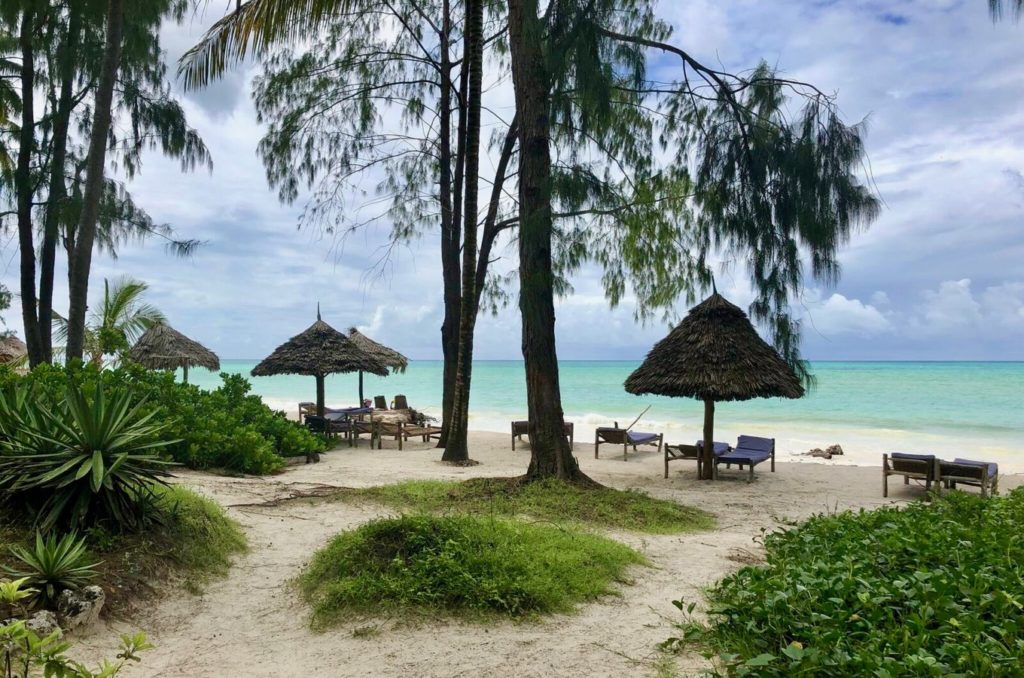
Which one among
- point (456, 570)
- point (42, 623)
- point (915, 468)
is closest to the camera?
point (42, 623)

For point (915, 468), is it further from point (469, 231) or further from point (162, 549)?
point (162, 549)

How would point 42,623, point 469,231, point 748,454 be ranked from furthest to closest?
point 748,454, point 469,231, point 42,623

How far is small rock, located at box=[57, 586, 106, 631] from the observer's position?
3.77m

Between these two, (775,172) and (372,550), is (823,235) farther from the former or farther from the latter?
(372,550)

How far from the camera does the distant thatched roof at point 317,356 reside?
1605cm

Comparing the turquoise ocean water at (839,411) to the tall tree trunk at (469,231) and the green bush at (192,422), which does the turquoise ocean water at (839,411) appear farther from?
the green bush at (192,422)

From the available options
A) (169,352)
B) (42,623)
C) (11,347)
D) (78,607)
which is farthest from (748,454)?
(11,347)

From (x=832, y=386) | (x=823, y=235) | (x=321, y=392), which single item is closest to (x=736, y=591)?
(x=823, y=235)

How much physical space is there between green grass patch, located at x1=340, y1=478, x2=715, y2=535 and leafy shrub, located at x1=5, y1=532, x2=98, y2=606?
3448 millimetres

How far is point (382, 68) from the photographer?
13742 millimetres

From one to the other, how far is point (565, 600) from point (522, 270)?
515 cm

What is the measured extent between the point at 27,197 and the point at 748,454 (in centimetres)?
1368

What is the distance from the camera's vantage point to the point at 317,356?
1628 cm

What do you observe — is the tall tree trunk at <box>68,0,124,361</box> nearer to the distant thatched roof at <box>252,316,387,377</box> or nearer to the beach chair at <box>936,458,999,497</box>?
the distant thatched roof at <box>252,316,387,377</box>
